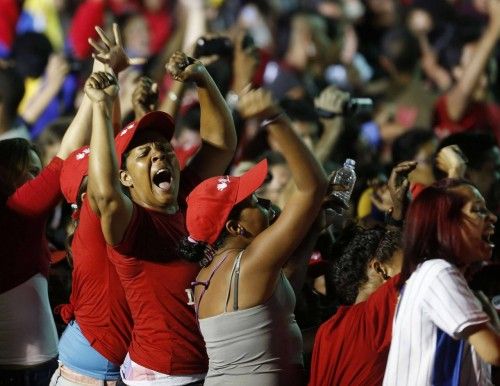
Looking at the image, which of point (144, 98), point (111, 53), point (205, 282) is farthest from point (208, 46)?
point (205, 282)

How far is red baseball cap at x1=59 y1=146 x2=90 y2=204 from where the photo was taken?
445 centimetres

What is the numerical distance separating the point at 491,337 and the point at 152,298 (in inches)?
52.8

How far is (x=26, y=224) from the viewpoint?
15.2ft

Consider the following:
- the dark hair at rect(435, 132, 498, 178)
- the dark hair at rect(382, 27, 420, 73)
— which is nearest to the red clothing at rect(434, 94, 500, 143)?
the dark hair at rect(382, 27, 420, 73)

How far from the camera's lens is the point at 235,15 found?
10258mm

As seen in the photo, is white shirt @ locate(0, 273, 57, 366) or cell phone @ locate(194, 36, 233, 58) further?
cell phone @ locate(194, 36, 233, 58)

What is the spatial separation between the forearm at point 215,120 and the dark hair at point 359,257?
2.15ft

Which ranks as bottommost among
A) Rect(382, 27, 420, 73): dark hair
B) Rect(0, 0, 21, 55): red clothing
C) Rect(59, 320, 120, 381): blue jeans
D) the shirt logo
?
Rect(382, 27, 420, 73): dark hair

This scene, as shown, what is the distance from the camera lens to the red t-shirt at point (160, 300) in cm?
404

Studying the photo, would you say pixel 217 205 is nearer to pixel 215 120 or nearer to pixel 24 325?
pixel 215 120

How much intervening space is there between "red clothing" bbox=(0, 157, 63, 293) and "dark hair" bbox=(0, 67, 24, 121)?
2.44 metres

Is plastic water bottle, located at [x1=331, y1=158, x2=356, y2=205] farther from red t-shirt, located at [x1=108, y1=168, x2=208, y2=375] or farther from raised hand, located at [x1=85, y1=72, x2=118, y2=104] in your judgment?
raised hand, located at [x1=85, y1=72, x2=118, y2=104]

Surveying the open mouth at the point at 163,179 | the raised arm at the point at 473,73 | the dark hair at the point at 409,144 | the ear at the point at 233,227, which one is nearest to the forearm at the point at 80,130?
the open mouth at the point at 163,179

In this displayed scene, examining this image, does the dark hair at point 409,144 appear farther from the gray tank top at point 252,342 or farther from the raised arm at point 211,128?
the gray tank top at point 252,342
